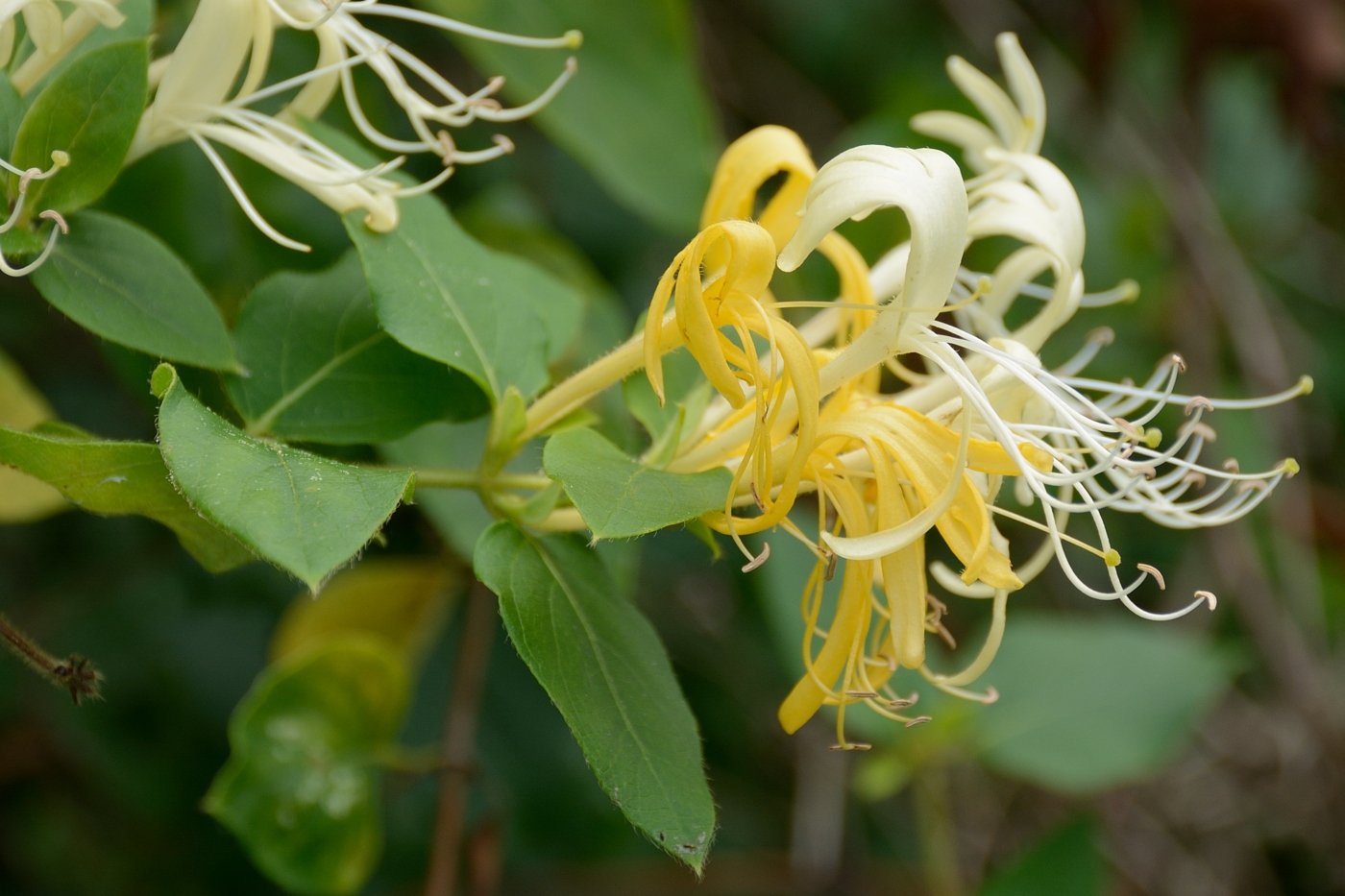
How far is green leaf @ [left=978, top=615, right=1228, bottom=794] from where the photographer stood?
1.25 m

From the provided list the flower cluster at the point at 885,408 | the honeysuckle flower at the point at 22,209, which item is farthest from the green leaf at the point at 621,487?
the honeysuckle flower at the point at 22,209

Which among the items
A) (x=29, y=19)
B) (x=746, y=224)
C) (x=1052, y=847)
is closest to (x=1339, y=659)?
(x=1052, y=847)

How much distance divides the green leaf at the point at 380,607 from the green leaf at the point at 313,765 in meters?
0.13

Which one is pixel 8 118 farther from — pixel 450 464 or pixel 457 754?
pixel 457 754

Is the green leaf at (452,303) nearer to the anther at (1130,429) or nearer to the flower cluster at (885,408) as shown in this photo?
the flower cluster at (885,408)

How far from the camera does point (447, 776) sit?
1001 mm

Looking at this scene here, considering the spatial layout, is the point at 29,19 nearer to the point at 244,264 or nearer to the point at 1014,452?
the point at 244,264

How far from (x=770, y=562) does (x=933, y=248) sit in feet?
2.25

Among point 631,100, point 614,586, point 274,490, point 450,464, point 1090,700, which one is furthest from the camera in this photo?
point 1090,700

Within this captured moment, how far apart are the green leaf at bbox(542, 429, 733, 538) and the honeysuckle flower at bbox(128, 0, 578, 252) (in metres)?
0.16

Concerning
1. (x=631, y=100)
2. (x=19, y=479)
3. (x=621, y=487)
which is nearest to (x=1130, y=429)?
(x=621, y=487)

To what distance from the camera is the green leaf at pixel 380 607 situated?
3.69 feet

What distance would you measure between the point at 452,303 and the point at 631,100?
543mm

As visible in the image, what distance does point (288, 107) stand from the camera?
25.0 inches
